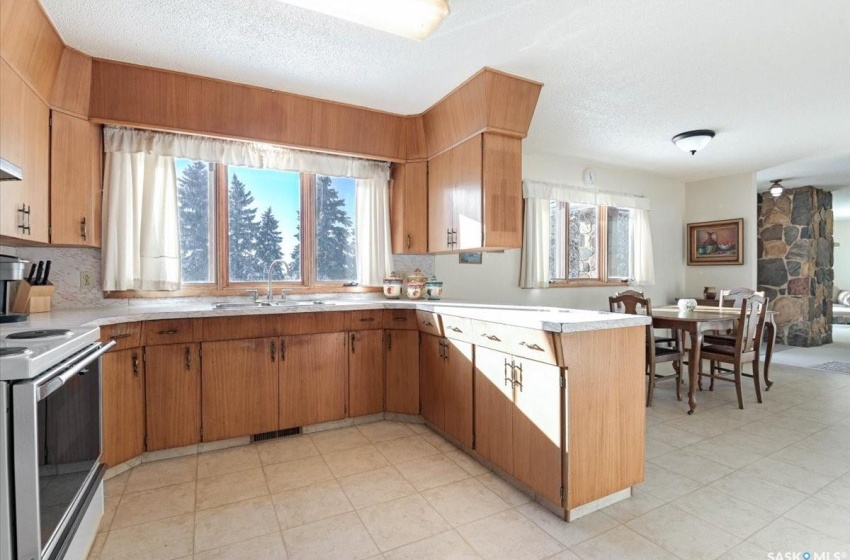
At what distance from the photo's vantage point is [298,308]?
2912 mm

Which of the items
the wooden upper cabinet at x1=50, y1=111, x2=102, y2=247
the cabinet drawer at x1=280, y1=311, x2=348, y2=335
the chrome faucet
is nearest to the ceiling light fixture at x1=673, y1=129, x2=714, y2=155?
the cabinet drawer at x1=280, y1=311, x2=348, y2=335

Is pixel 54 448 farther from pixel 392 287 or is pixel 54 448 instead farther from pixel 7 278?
pixel 392 287

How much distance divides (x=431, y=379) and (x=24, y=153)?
2754 mm

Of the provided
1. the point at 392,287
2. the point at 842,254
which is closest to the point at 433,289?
the point at 392,287

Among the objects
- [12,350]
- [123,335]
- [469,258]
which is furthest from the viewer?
[469,258]

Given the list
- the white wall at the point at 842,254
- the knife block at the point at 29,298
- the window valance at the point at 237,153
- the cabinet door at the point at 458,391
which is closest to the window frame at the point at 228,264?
the window valance at the point at 237,153

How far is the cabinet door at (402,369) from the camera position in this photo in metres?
3.29

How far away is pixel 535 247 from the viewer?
15.1ft

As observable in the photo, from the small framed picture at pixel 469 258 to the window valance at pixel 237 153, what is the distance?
3.58ft

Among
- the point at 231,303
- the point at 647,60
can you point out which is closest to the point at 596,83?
the point at 647,60

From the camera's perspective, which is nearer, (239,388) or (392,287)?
(239,388)

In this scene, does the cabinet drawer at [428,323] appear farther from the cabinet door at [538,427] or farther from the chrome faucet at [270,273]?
the chrome faucet at [270,273]

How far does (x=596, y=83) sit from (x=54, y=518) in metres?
3.71

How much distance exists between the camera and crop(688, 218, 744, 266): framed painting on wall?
218 inches
